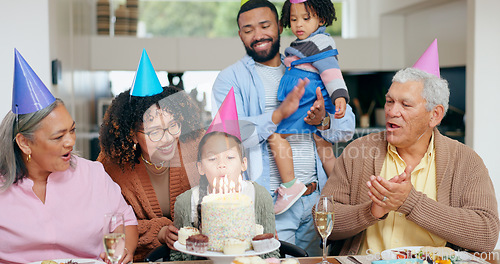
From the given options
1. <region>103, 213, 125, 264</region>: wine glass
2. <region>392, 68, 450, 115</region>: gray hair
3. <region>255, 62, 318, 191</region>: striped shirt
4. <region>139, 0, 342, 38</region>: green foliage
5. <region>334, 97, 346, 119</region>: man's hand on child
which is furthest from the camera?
<region>139, 0, 342, 38</region>: green foliage

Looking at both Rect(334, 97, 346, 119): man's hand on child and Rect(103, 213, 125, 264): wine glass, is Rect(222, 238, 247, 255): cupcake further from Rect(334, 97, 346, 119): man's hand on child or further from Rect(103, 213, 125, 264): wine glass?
Rect(334, 97, 346, 119): man's hand on child

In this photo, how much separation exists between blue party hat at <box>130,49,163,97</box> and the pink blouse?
1.15 ft

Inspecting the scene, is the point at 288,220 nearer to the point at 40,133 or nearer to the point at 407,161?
the point at 407,161

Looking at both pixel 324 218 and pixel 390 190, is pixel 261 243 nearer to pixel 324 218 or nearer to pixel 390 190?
pixel 324 218

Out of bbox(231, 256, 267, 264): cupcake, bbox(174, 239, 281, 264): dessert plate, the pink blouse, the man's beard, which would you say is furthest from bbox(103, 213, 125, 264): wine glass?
the man's beard

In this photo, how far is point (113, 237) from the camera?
126cm

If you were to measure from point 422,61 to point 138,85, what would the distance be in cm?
102

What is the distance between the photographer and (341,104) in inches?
80.2

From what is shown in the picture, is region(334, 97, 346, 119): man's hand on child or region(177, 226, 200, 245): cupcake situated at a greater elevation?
region(334, 97, 346, 119): man's hand on child

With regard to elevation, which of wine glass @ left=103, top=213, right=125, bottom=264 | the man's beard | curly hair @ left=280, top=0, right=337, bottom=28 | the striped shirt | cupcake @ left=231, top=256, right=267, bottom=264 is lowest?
cupcake @ left=231, top=256, right=267, bottom=264

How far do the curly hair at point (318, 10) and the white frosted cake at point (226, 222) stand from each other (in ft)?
3.14

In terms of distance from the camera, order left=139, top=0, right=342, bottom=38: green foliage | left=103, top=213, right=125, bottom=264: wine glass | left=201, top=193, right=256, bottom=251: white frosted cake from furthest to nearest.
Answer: left=139, top=0, right=342, bottom=38: green foliage → left=201, top=193, right=256, bottom=251: white frosted cake → left=103, top=213, right=125, bottom=264: wine glass

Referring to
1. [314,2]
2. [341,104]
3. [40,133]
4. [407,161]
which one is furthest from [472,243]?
[40,133]

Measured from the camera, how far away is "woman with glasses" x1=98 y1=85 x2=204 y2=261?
1.93 m
